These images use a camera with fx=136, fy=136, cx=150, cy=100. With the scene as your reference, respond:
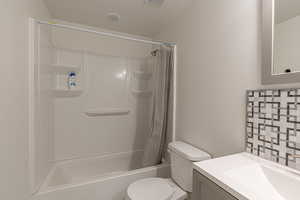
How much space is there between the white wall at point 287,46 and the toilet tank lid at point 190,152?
773 millimetres

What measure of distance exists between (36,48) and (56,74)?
0.66 m

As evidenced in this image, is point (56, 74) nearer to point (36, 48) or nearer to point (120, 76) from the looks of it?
point (36, 48)

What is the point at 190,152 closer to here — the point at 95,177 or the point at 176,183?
the point at 176,183

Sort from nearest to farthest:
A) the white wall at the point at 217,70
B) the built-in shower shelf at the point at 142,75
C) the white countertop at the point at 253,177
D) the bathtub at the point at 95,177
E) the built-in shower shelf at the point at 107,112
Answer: the white countertop at the point at 253,177 → the white wall at the point at 217,70 → the bathtub at the point at 95,177 → the built-in shower shelf at the point at 107,112 → the built-in shower shelf at the point at 142,75

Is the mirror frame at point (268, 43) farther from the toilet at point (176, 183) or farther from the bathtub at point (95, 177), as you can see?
the bathtub at point (95, 177)

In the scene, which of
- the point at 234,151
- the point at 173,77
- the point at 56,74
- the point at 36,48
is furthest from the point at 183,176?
the point at 56,74

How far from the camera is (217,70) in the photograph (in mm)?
1142

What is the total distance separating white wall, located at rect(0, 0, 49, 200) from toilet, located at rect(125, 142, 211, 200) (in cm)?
77

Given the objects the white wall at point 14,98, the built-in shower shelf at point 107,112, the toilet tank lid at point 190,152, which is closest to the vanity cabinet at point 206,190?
the toilet tank lid at point 190,152

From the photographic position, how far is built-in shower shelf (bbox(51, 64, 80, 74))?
168 centimetres

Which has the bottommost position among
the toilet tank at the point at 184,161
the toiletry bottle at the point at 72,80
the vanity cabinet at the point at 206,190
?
the toilet tank at the point at 184,161

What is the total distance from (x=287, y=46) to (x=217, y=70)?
44cm

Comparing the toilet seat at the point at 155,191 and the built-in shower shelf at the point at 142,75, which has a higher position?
the built-in shower shelf at the point at 142,75

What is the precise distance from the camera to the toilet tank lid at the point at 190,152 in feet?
3.65
